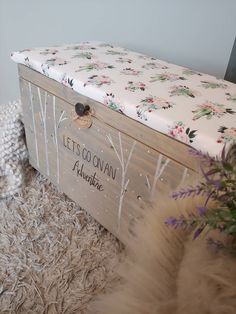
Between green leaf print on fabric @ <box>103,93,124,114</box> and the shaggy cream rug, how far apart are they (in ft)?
1.19

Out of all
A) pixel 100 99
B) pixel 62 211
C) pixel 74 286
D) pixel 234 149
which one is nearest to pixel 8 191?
pixel 62 211

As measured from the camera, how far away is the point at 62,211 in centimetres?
96

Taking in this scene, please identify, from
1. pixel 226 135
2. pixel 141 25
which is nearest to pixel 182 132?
pixel 226 135

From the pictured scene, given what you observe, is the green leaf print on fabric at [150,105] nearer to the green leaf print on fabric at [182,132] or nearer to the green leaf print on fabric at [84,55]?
the green leaf print on fabric at [182,132]

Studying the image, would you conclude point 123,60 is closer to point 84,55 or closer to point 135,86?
point 84,55

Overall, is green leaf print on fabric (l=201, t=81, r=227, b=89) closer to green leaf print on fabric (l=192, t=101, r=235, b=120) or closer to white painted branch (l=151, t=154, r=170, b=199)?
green leaf print on fabric (l=192, t=101, r=235, b=120)

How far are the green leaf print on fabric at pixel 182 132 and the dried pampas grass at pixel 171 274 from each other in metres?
0.14

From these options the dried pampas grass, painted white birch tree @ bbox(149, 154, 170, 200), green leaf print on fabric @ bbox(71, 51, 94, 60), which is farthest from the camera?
green leaf print on fabric @ bbox(71, 51, 94, 60)

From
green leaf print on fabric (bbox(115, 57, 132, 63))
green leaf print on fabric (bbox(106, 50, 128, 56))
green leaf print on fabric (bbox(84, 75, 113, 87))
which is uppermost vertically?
green leaf print on fabric (bbox(84, 75, 113, 87))

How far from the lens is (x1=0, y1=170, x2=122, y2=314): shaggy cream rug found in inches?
28.5

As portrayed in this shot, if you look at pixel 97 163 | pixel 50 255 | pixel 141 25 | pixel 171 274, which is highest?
pixel 141 25

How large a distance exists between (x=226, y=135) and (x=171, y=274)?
0.81 ft

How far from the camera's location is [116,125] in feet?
2.11

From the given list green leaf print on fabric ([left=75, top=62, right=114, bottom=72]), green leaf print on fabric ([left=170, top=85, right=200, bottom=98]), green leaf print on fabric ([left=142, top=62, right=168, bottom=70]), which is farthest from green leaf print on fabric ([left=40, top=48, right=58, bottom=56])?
green leaf print on fabric ([left=170, top=85, right=200, bottom=98])
